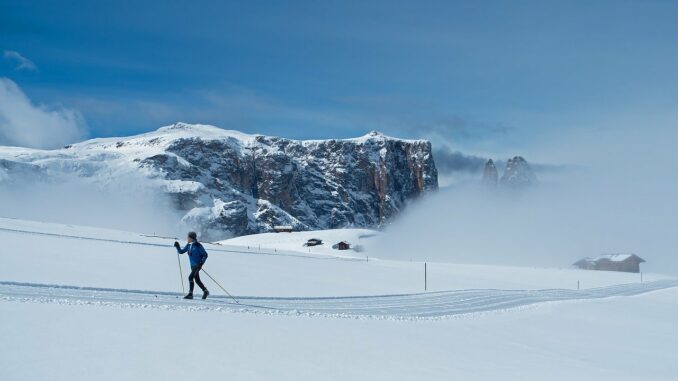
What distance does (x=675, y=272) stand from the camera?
13138cm

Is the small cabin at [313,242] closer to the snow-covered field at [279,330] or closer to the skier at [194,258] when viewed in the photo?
the snow-covered field at [279,330]

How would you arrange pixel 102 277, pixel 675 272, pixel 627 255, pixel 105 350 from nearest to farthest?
pixel 105 350 < pixel 102 277 < pixel 627 255 < pixel 675 272

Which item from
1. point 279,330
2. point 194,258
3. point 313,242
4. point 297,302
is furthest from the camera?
point 313,242

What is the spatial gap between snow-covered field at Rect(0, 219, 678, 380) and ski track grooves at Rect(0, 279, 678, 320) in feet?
0.30

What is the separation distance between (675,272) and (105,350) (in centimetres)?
14722

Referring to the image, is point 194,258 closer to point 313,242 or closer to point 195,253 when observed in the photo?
point 195,253

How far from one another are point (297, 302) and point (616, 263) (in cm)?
10279

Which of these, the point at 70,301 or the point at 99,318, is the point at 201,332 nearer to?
the point at 99,318

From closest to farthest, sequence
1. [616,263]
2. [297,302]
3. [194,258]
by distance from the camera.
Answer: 1. [194,258]
2. [297,302]
3. [616,263]

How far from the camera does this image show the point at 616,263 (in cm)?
11106

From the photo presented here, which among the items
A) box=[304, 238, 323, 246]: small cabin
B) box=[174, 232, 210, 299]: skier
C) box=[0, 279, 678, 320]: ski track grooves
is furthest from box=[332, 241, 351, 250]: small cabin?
box=[174, 232, 210, 299]: skier

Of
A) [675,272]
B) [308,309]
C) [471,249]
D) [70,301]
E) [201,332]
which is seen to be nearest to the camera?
[201,332]

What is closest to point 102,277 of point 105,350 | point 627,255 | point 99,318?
point 99,318

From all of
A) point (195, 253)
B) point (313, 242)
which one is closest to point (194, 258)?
point (195, 253)
